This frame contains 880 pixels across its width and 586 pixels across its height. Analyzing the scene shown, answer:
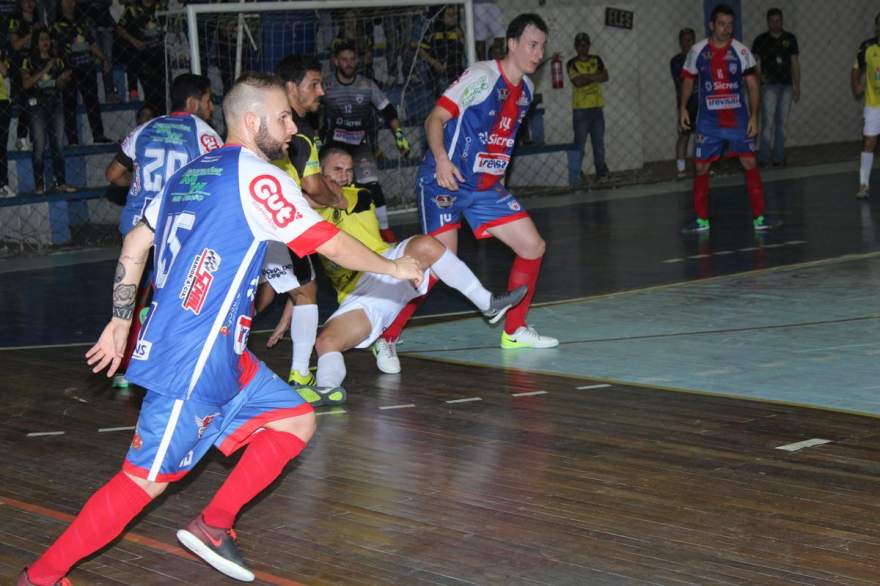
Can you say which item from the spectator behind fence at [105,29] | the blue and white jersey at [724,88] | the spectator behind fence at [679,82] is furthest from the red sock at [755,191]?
the spectator behind fence at [105,29]

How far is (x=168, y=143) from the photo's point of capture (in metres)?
6.82

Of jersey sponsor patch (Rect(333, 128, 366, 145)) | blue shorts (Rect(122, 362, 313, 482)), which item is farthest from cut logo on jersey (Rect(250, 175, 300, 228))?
jersey sponsor patch (Rect(333, 128, 366, 145))

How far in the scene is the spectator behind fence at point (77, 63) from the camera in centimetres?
1510

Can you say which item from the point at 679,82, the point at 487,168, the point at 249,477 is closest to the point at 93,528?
the point at 249,477

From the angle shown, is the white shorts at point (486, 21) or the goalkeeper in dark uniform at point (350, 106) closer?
the goalkeeper in dark uniform at point (350, 106)

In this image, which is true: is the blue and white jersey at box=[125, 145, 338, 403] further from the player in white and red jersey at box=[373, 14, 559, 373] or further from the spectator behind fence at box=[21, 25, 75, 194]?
the spectator behind fence at box=[21, 25, 75, 194]

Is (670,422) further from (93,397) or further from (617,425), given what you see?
(93,397)

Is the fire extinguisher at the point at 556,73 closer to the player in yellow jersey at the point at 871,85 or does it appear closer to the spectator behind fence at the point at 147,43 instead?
the player in yellow jersey at the point at 871,85

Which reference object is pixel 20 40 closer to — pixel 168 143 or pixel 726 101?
pixel 726 101

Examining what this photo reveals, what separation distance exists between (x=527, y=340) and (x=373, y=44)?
973 centimetres

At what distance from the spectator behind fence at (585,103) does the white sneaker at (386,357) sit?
11.3m

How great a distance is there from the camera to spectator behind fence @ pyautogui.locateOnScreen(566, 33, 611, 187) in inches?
715

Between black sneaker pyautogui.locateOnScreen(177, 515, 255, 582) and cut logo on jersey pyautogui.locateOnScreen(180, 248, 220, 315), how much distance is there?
0.74 m

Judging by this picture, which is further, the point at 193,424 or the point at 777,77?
the point at 777,77
